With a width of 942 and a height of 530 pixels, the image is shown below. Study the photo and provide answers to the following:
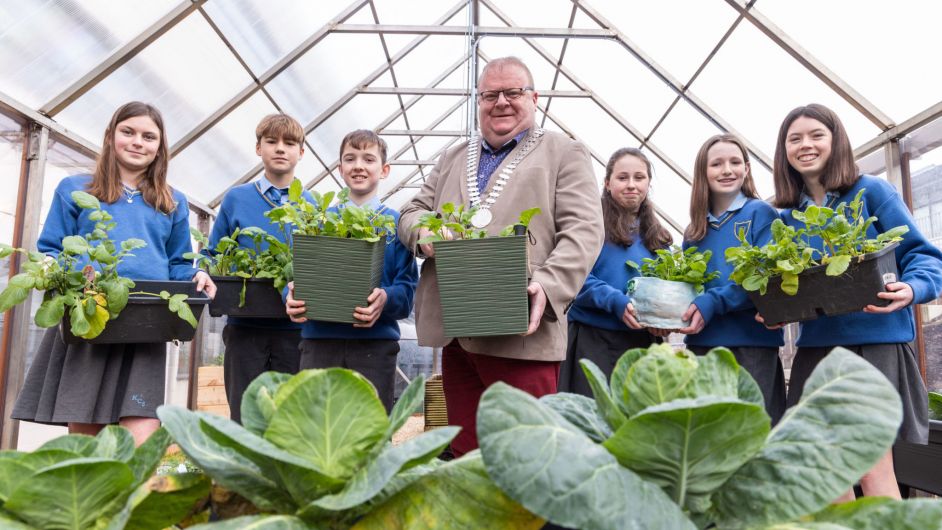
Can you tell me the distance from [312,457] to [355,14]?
685 centimetres

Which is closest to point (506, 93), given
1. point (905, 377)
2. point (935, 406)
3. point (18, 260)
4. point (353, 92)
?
point (905, 377)

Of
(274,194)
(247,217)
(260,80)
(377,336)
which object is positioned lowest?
(377,336)

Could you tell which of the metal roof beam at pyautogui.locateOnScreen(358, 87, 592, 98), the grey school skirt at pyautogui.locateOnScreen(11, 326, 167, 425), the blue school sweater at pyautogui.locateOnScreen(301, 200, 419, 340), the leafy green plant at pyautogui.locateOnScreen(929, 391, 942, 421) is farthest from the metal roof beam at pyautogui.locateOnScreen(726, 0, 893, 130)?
the grey school skirt at pyautogui.locateOnScreen(11, 326, 167, 425)

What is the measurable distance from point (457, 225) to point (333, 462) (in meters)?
1.10

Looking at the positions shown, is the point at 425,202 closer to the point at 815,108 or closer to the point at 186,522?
the point at 815,108

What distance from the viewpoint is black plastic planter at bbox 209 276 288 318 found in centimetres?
227

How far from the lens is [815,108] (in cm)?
221

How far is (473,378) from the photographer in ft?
5.97

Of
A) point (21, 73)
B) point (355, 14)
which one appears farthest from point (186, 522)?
point (355, 14)

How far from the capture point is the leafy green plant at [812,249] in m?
1.77

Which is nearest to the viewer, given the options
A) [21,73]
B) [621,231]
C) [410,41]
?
[621,231]

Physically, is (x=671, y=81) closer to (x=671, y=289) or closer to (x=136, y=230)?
(x=671, y=289)

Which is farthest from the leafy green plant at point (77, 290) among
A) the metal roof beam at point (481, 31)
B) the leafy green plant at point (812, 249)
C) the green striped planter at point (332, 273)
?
the metal roof beam at point (481, 31)

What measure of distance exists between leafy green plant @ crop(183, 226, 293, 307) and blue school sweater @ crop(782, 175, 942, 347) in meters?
1.68
